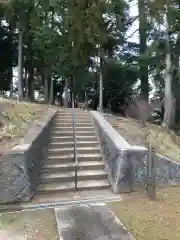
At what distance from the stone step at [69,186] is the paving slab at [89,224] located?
2.64ft

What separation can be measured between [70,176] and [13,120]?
2.07 metres

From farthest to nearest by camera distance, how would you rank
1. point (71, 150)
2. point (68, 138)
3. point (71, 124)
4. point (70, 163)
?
1. point (71, 124)
2. point (68, 138)
3. point (71, 150)
4. point (70, 163)

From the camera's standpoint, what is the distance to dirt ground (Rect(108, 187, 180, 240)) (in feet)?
12.2

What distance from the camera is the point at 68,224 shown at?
392 cm

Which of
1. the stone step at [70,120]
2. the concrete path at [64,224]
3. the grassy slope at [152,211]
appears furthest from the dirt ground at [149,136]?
the concrete path at [64,224]

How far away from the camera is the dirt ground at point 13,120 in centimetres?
568

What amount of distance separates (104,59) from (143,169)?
7.28m

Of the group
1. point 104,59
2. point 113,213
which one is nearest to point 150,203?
point 113,213

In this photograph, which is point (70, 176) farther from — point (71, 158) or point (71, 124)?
point (71, 124)

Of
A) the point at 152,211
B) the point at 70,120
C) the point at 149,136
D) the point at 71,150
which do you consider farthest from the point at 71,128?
the point at 152,211

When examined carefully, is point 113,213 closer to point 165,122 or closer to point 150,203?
point 150,203

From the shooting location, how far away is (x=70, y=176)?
→ 5.74 m

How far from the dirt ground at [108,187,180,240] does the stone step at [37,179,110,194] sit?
0.66 m

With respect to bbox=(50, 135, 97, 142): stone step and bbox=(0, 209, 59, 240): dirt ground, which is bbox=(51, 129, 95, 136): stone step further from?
bbox=(0, 209, 59, 240): dirt ground
